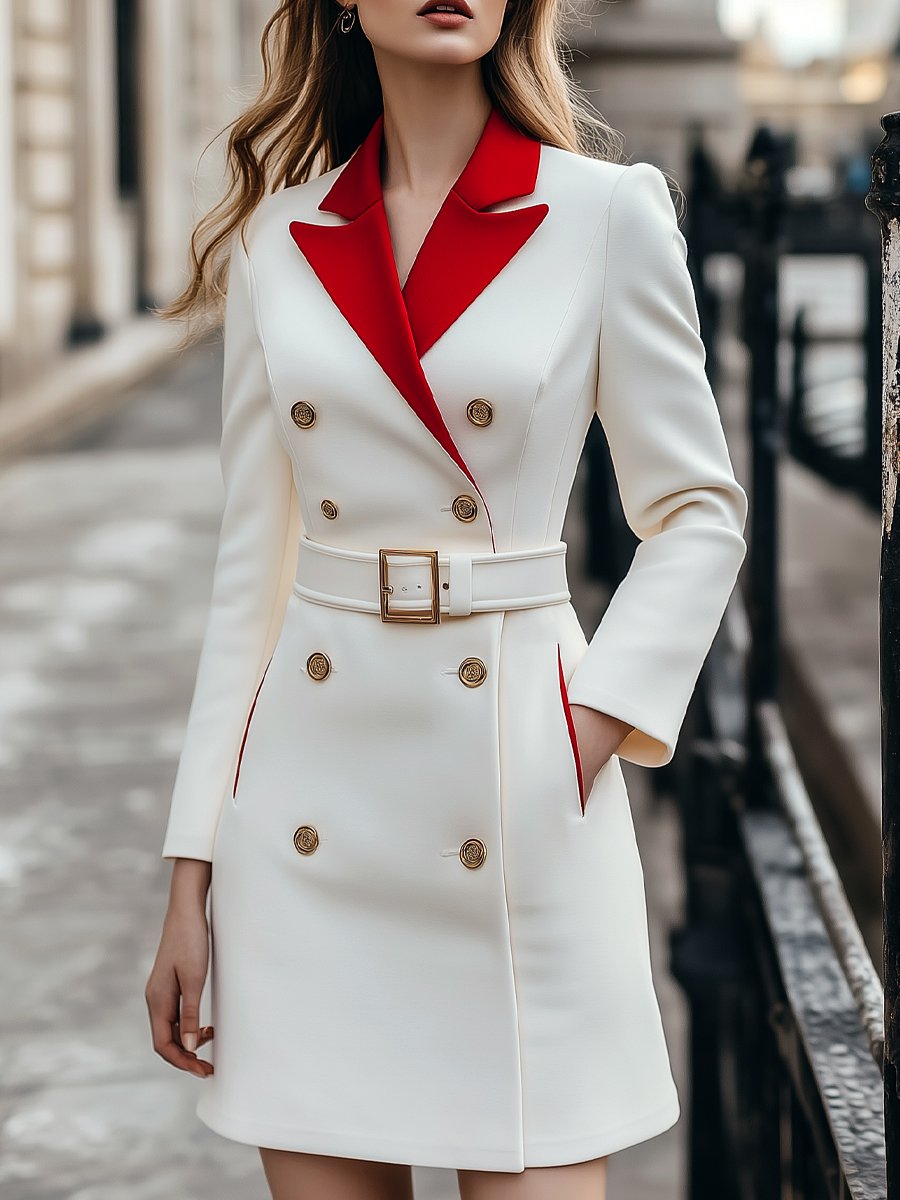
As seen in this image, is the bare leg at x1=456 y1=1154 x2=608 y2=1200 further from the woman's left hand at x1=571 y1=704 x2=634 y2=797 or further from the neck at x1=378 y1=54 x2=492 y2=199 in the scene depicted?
the neck at x1=378 y1=54 x2=492 y2=199

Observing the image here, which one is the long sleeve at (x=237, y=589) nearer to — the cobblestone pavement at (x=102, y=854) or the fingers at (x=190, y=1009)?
the fingers at (x=190, y=1009)

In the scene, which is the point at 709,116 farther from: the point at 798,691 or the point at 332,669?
the point at 332,669

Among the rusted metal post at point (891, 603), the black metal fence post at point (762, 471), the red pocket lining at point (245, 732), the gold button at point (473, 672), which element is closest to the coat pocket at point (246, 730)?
the red pocket lining at point (245, 732)

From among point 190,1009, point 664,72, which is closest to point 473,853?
point 190,1009

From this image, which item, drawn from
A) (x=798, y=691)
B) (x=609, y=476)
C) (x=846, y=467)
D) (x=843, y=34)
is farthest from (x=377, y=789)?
(x=843, y=34)

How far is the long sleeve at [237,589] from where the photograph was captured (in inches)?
65.9

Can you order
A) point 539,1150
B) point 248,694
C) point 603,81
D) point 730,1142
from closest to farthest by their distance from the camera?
1. point 539,1150
2. point 248,694
3. point 730,1142
4. point 603,81

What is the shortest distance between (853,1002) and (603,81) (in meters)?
12.4

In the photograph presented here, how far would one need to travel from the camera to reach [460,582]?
5.04ft

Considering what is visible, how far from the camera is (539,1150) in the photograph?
152 cm

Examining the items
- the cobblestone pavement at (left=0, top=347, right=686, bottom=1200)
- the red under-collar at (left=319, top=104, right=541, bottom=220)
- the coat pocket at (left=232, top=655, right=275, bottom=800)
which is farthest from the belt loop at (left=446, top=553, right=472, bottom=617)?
the cobblestone pavement at (left=0, top=347, right=686, bottom=1200)

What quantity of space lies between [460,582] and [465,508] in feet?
0.23

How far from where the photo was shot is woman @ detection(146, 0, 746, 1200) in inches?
60.3

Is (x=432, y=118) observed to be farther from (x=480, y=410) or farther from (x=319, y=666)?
(x=319, y=666)
